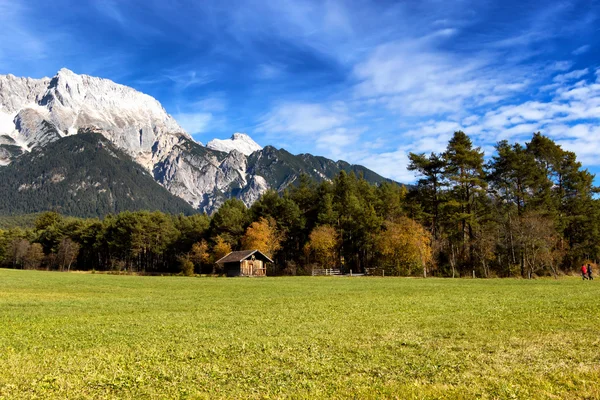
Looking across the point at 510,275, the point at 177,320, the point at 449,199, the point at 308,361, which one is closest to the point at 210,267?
the point at 449,199

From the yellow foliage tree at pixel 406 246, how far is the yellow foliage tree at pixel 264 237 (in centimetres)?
2527

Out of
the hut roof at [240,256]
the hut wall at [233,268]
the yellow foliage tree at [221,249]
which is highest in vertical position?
the yellow foliage tree at [221,249]

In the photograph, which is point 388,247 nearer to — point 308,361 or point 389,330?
point 389,330

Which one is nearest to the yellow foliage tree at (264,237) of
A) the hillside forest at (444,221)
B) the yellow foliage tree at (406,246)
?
the hillside forest at (444,221)

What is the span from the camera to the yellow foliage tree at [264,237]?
3189 inches

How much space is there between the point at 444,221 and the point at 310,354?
58381 mm

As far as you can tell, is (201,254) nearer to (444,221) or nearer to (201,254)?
(201,254)

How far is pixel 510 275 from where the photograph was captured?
A: 177ft

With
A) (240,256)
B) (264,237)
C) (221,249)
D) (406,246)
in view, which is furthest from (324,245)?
(221,249)

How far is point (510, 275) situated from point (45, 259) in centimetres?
12497

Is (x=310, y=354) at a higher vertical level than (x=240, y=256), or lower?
lower

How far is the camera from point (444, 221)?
2511 inches

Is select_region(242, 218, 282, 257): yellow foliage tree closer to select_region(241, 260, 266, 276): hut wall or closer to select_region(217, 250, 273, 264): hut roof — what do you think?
select_region(217, 250, 273, 264): hut roof

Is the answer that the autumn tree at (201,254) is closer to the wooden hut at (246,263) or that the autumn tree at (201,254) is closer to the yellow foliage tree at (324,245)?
the wooden hut at (246,263)
